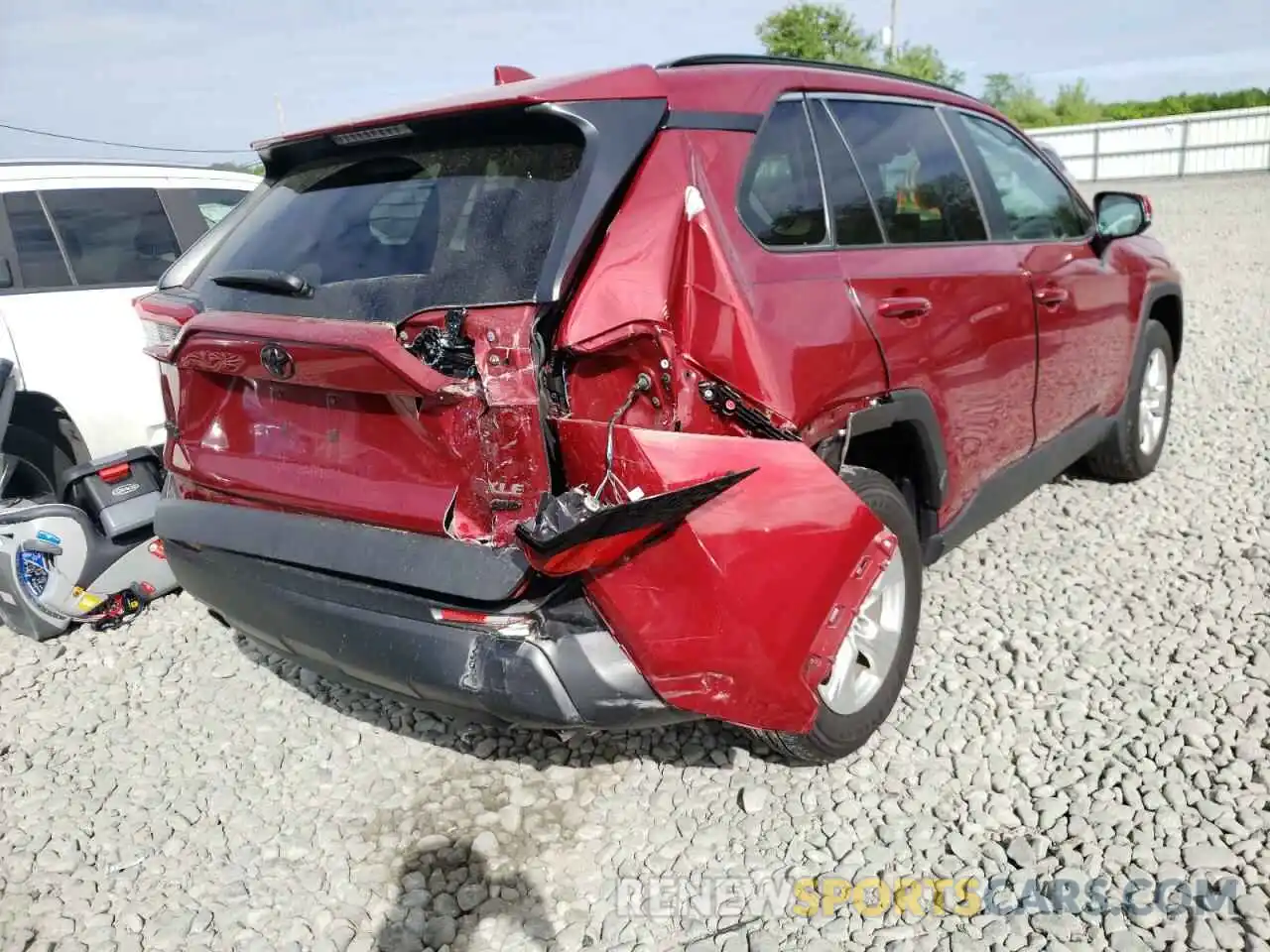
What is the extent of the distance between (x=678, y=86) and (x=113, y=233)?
3.96 metres

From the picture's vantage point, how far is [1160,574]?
3967mm

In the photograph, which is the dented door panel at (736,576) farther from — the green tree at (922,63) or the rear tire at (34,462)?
the green tree at (922,63)

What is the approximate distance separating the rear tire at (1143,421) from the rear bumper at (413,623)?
135 inches

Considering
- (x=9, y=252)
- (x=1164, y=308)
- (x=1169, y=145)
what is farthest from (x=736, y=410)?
(x=1169, y=145)

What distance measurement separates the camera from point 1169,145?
28438 mm

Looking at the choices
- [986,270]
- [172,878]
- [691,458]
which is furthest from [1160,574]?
[172,878]

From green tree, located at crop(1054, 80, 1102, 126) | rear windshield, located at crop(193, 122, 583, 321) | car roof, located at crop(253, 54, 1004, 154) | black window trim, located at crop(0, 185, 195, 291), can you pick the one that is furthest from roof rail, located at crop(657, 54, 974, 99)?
green tree, located at crop(1054, 80, 1102, 126)

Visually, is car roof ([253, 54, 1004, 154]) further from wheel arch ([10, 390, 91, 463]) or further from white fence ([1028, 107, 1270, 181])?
white fence ([1028, 107, 1270, 181])

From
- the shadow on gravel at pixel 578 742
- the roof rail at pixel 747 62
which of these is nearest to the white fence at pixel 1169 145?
the roof rail at pixel 747 62

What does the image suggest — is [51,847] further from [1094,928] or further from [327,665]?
[1094,928]

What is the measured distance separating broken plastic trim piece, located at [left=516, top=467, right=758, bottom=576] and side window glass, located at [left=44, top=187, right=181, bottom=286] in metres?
3.99

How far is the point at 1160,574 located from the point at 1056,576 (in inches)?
16.2

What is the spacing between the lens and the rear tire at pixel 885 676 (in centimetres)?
269

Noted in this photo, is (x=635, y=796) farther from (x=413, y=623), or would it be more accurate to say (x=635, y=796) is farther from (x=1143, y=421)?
(x=1143, y=421)
